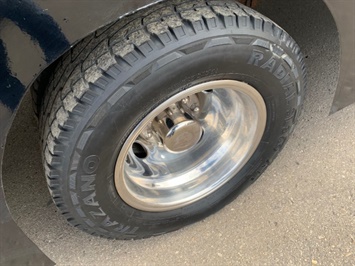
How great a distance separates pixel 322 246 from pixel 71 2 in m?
1.50

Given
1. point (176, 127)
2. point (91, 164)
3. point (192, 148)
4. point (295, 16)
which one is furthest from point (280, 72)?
point (295, 16)

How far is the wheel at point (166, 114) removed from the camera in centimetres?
152

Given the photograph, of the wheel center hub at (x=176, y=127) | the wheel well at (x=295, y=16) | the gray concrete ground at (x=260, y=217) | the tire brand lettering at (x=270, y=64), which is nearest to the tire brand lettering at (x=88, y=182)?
the wheel center hub at (x=176, y=127)

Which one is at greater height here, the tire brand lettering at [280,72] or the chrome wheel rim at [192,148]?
A: the tire brand lettering at [280,72]

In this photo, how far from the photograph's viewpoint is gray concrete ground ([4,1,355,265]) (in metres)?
2.15

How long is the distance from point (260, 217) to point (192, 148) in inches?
17.8

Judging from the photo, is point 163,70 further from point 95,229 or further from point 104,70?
point 95,229

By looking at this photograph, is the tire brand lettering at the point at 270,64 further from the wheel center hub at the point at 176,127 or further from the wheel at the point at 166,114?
the wheel center hub at the point at 176,127

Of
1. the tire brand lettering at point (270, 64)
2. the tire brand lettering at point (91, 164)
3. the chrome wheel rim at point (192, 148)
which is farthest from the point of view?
the chrome wheel rim at point (192, 148)

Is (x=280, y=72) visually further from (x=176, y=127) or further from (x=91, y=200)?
(x=91, y=200)

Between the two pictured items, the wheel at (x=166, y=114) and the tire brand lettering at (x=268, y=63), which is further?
the tire brand lettering at (x=268, y=63)

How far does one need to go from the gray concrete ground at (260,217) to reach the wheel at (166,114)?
124 mm

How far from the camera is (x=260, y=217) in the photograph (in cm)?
226

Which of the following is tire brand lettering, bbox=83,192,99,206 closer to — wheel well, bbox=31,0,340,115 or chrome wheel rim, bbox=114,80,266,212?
chrome wheel rim, bbox=114,80,266,212
